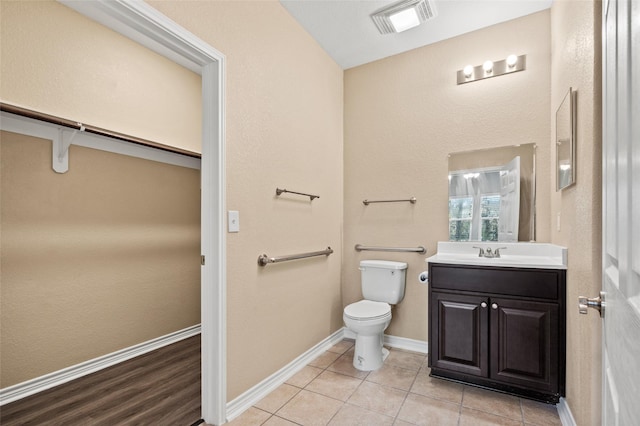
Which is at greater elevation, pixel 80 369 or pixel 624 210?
pixel 624 210

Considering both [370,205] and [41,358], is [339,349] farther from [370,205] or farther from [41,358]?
[41,358]

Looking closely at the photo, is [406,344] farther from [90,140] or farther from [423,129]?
[90,140]

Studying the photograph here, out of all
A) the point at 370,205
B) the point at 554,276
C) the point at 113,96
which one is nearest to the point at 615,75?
the point at 554,276

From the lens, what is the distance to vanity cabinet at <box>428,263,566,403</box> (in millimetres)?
1818

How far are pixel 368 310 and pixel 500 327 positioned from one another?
2.88ft

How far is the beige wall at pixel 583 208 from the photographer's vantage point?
49.9 inches

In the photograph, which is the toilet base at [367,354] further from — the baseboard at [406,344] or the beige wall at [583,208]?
the beige wall at [583,208]

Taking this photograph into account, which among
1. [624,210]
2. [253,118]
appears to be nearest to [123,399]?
[253,118]

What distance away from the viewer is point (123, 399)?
192 cm

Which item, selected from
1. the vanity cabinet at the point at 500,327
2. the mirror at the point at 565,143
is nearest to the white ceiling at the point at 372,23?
the mirror at the point at 565,143

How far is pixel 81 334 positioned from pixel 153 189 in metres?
1.20

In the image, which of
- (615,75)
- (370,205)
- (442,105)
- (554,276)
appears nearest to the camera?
(615,75)

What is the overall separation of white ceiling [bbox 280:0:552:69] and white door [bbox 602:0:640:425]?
1960 millimetres

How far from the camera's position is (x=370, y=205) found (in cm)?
295
